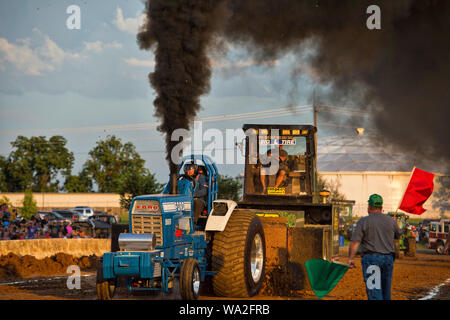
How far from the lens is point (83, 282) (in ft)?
48.1

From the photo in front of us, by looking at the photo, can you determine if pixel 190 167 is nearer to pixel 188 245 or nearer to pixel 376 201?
pixel 188 245

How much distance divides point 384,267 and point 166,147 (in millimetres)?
8434

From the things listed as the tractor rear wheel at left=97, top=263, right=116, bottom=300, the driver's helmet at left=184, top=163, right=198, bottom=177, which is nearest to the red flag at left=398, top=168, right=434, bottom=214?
the driver's helmet at left=184, top=163, right=198, bottom=177

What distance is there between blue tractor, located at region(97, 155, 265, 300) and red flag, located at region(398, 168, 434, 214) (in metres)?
9.78

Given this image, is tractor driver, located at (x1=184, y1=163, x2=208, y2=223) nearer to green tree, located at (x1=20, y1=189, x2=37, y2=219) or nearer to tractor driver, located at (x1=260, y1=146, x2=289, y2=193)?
tractor driver, located at (x1=260, y1=146, x2=289, y2=193)

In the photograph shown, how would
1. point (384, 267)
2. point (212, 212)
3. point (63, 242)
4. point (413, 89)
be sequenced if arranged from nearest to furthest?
point (384, 267)
point (212, 212)
point (413, 89)
point (63, 242)

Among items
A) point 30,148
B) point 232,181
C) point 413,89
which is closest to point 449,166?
point 413,89

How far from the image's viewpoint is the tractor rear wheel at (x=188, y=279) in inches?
402

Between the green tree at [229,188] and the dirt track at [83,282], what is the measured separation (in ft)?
48.6

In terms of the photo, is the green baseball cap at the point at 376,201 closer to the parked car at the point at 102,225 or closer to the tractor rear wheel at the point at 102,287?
the tractor rear wheel at the point at 102,287

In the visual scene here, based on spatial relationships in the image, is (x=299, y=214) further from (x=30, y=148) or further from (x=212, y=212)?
(x=30, y=148)

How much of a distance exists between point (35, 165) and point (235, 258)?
72535 millimetres

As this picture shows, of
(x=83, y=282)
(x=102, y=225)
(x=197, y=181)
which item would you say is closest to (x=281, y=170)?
(x=197, y=181)

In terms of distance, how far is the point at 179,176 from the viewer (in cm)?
1218
